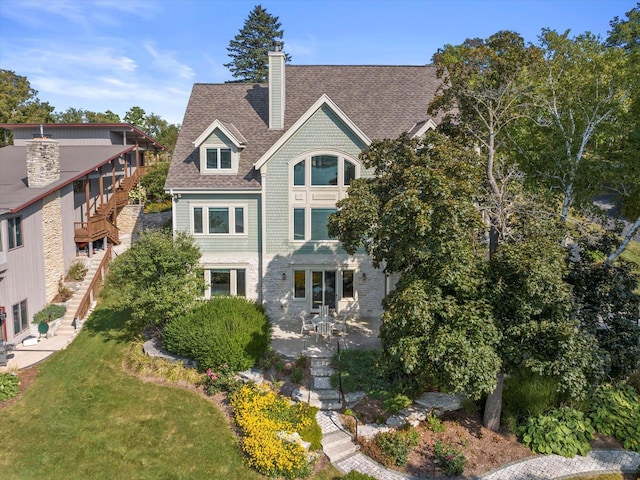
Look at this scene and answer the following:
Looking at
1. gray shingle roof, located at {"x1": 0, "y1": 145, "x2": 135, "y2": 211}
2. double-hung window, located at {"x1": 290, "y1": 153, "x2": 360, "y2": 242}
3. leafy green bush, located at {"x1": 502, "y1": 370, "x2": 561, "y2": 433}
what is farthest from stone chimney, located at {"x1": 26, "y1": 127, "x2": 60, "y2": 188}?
leafy green bush, located at {"x1": 502, "y1": 370, "x2": 561, "y2": 433}

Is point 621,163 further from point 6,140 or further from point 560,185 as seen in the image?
point 6,140

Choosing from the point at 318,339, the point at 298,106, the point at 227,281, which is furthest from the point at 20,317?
the point at 298,106

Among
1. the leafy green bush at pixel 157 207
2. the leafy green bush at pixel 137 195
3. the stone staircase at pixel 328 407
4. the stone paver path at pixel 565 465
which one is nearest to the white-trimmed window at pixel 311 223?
the stone staircase at pixel 328 407

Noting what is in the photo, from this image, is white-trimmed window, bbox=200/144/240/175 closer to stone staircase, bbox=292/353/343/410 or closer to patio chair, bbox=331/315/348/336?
patio chair, bbox=331/315/348/336

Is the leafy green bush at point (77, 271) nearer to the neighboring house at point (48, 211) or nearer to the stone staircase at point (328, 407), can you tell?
the neighboring house at point (48, 211)

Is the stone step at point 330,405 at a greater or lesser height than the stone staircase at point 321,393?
lesser

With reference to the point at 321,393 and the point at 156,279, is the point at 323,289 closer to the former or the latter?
the point at 321,393

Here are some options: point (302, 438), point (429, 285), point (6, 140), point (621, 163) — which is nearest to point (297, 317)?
point (302, 438)
